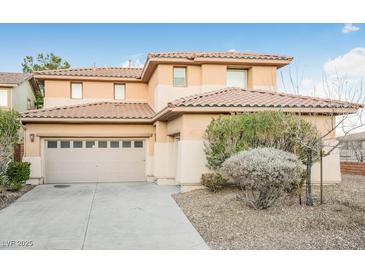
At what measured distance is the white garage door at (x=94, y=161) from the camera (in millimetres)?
15570

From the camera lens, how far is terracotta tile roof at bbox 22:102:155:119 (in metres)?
15.2

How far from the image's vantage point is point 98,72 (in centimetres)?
1922

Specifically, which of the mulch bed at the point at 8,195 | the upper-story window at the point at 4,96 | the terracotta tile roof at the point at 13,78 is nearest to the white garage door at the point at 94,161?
the mulch bed at the point at 8,195

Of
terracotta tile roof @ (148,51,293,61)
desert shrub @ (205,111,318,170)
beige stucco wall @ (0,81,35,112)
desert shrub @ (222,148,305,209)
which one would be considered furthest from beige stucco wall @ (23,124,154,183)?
desert shrub @ (222,148,305,209)

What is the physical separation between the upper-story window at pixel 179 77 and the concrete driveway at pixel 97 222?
5914mm

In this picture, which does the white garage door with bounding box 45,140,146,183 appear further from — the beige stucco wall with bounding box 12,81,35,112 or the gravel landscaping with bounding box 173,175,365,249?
the gravel landscaping with bounding box 173,175,365,249

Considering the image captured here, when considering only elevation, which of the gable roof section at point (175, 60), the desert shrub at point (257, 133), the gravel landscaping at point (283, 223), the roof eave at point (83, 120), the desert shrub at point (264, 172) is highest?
the gable roof section at point (175, 60)

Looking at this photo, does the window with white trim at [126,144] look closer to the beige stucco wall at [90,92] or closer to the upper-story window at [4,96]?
the beige stucco wall at [90,92]

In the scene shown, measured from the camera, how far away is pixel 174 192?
1250 centimetres

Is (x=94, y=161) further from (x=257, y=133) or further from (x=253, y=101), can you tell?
(x=257, y=133)

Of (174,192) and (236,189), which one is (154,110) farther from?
(236,189)

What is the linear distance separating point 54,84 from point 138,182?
313 inches
